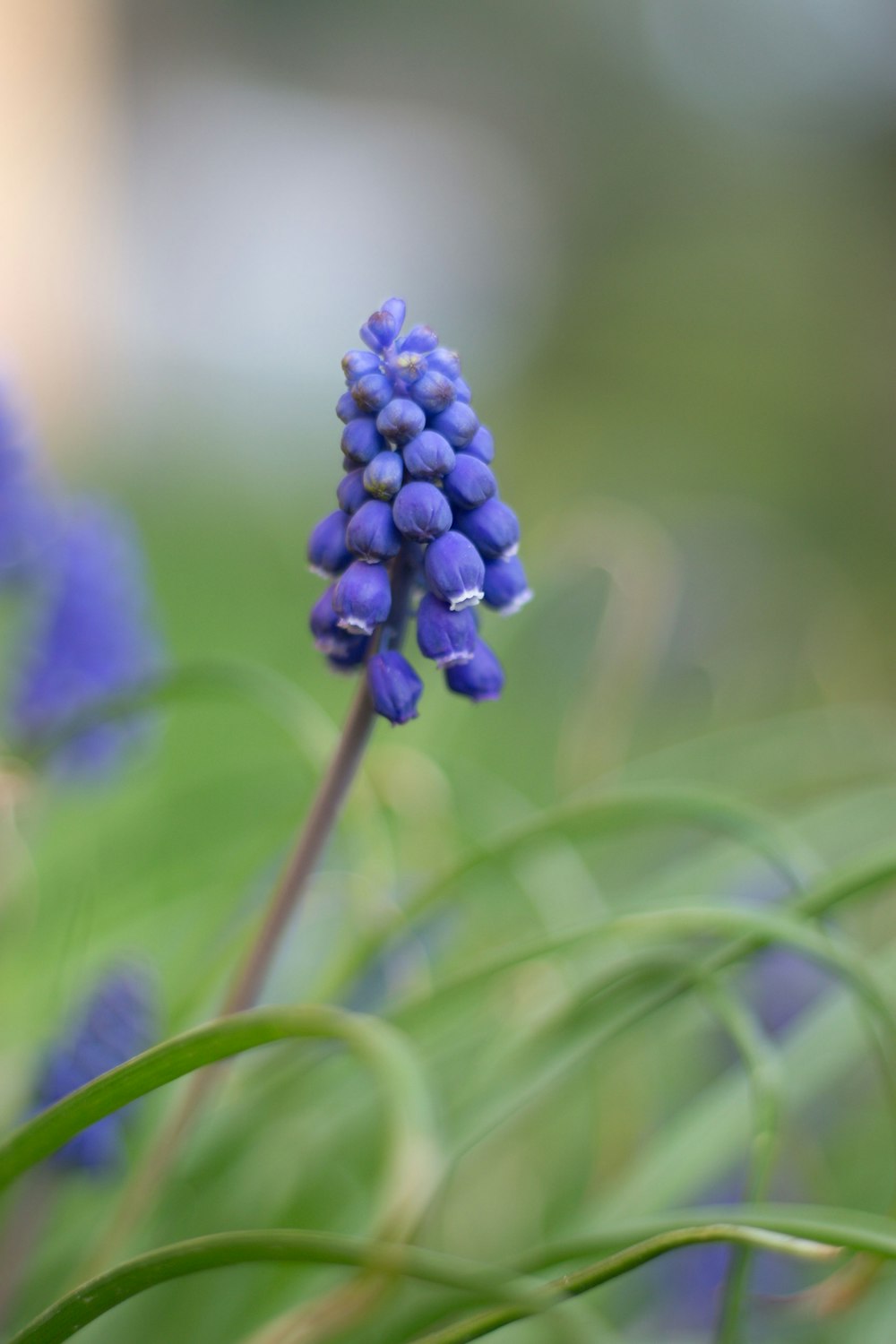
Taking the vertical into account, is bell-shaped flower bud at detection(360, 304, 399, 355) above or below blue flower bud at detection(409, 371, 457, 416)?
above

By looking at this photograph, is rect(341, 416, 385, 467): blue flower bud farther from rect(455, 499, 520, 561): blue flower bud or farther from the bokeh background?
the bokeh background

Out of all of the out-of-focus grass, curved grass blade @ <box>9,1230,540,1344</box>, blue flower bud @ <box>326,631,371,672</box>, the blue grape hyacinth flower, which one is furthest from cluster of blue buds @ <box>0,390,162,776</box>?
curved grass blade @ <box>9,1230,540,1344</box>

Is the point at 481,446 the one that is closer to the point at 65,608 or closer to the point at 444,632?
the point at 444,632

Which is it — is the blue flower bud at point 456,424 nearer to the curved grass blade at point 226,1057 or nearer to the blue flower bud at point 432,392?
the blue flower bud at point 432,392

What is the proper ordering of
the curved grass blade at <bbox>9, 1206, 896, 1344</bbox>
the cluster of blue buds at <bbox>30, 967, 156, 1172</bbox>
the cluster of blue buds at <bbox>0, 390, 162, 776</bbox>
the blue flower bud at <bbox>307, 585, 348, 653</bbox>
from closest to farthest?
the curved grass blade at <bbox>9, 1206, 896, 1344</bbox>
the blue flower bud at <bbox>307, 585, 348, 653</bbox>
the cluster of blue buds at <bbox>30, 967, 156, 1172</bbox>
the cluster of blue buds at <bbox>0, 390, 162, 776</bbox>

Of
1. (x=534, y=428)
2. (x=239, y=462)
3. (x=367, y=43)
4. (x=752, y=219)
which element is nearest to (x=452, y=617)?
(x=239, y=462)

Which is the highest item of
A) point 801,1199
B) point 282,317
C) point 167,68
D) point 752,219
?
point 167,68

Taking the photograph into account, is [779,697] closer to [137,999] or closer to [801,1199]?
[801,1199]
